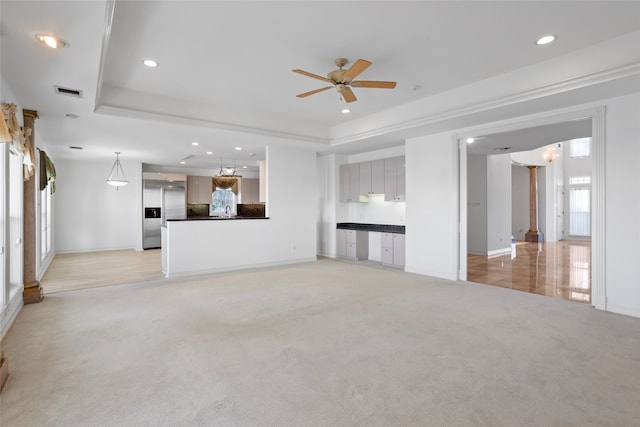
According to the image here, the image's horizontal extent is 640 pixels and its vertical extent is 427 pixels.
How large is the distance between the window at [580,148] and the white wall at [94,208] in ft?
48.5

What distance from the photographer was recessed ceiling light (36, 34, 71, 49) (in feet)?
8.59

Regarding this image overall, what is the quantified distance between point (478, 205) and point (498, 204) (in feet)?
2.56

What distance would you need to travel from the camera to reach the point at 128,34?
321 centimetres

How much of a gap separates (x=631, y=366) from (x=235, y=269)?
5616 mm

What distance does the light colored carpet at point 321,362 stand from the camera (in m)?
1.99

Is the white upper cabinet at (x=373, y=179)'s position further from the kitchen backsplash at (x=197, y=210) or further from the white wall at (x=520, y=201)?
the white wall at (x=520, y=201)

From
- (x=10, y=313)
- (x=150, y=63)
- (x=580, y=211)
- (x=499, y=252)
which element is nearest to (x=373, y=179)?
(x=499, y=252)

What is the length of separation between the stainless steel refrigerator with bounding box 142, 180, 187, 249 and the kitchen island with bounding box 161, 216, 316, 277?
3.75 meters

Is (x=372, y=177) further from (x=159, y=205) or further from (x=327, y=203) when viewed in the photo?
(x=159, y=205)

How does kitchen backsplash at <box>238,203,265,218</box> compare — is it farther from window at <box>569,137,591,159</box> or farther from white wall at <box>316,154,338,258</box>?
window at <box>569,137,591,159</box>

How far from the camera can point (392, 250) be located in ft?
22.4

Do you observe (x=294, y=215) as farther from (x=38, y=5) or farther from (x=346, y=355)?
(x=38, y=5)

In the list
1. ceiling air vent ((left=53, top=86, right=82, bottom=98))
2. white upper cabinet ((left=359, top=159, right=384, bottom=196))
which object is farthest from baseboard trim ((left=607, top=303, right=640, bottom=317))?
ceiling air vent ((left=53, top=86, right=82, bottom=98))

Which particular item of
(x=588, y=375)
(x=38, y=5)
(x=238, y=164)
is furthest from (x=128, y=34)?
(x=238, y=164)
